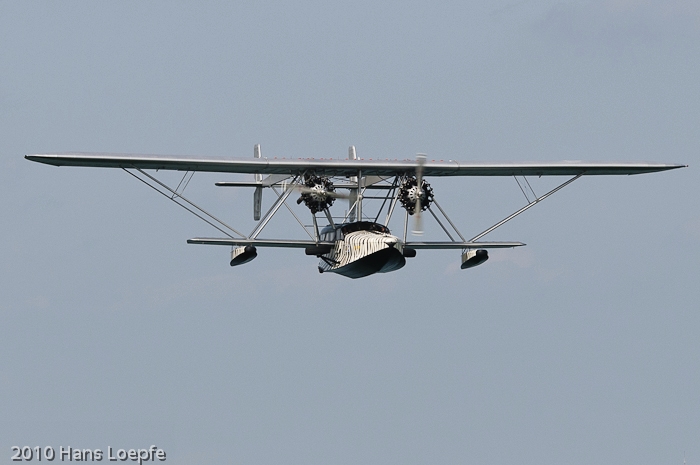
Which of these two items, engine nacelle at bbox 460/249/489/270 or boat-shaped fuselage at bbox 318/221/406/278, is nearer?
boat-shaped fuselage at bbox 318/221/406/278

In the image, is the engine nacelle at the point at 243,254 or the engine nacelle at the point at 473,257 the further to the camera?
the engine nacelle at the point at 473,257

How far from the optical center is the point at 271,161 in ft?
197

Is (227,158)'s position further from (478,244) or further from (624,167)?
(624,167)

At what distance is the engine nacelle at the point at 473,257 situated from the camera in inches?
2442

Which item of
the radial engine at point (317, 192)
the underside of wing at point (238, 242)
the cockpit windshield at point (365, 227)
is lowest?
the underside of wing at point (238, 242)

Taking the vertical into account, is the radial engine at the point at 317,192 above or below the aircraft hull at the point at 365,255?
above

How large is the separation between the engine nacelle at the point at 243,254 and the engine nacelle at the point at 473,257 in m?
8.98

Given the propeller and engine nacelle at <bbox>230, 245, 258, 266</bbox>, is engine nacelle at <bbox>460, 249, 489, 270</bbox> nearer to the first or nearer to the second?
the propeller

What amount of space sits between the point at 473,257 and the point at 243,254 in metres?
9.61

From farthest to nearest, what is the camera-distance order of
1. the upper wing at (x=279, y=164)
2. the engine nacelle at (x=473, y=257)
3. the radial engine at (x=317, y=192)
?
the engine nacelle at (x=473, y=257), the radial engine at (x=317, y=192), the upper wing at (x=279, y=164)

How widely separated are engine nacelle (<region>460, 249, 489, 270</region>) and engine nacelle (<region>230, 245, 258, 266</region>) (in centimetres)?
898

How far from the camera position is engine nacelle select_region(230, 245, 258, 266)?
59.4 m

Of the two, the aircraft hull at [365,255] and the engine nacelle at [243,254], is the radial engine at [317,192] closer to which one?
the aircraft hull at [365,255]

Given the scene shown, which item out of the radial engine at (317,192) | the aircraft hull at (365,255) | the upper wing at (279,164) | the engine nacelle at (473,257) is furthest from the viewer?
the engine nacelle at (473,257)
